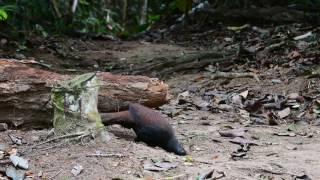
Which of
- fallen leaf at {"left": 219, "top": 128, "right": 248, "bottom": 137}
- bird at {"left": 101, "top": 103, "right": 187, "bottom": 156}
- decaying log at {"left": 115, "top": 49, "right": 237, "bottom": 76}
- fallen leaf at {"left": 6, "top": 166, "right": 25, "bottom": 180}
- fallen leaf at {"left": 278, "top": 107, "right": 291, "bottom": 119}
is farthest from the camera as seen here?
decaying log at {"left": 115, "top": 49, "right": 237, "bottom": 76}

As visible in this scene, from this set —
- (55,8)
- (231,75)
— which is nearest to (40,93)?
(231,75)

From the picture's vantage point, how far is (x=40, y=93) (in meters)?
4.14

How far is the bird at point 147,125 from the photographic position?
3.91 metres

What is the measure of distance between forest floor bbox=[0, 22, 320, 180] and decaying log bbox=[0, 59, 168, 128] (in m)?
0.13

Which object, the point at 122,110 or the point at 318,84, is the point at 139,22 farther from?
the point at 122,110

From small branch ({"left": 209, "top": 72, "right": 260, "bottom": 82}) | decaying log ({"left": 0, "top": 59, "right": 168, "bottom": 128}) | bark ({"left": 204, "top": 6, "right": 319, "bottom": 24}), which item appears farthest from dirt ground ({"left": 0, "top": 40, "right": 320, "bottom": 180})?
bark ({"left": 204, "top": 6, "right": 319, "bottom": 24})

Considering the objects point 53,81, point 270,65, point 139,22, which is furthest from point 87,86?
point 139,22

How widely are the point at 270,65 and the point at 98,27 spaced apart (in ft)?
25.8

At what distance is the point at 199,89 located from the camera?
7.08m

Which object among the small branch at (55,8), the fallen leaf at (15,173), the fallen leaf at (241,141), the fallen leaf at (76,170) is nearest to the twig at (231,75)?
the fallen leaf at (241,141)

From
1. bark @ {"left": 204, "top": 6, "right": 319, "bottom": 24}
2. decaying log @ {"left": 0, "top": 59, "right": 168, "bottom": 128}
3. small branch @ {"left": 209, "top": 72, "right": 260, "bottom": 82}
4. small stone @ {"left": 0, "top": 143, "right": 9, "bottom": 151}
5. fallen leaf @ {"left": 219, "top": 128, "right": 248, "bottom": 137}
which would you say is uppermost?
bark @ {"left": 204, "top": 6, "right": 319, "bottom": 24}

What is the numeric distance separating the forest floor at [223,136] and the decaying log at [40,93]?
0.13 metres

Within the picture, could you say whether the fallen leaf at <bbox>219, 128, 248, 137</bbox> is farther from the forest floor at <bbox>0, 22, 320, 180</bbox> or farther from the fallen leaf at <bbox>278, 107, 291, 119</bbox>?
the fallen leaf at <bbox>278, 107, 291, 119</bbox>

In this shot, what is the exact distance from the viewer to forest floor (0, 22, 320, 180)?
3.39 meters
